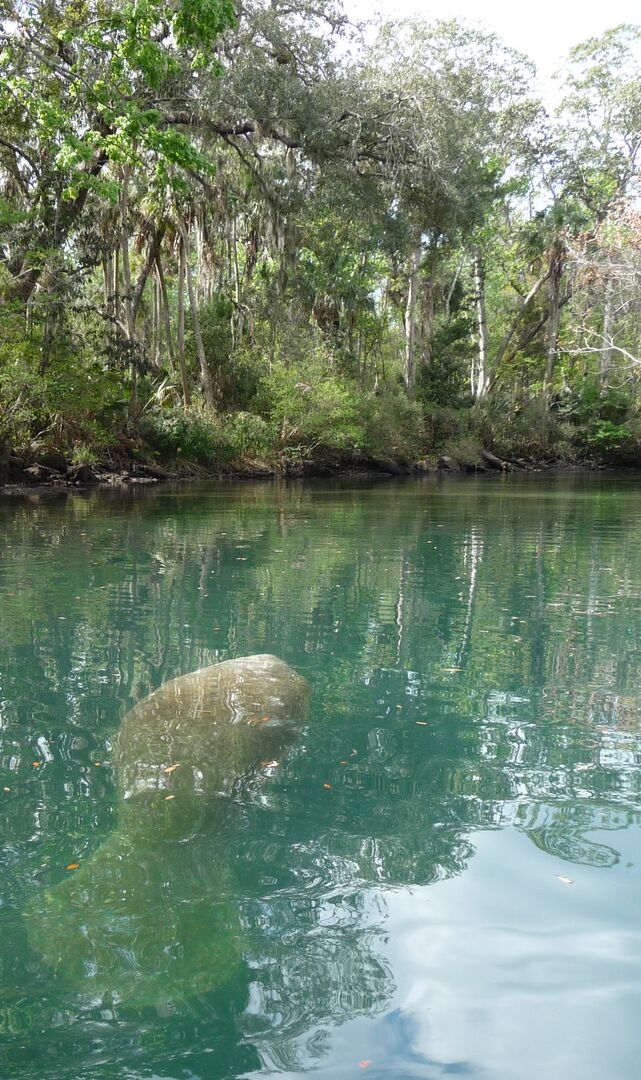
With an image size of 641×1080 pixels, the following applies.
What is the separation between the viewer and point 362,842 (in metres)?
3.44

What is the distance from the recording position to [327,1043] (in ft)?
7.61

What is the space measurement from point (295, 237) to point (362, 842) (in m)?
25.4

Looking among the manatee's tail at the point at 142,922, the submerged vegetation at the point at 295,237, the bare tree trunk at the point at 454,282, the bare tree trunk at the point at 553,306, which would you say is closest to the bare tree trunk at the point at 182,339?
the submerged vegetation at the point at 295,237

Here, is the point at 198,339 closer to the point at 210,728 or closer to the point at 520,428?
the point at 520,428

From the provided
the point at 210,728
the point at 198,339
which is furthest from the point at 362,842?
the point at 198,339

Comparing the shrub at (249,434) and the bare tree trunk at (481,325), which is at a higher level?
the bare tree trunk at (481,325)

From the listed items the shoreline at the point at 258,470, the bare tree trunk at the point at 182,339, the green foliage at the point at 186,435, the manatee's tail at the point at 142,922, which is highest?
the bare tree trunk at the point at 182,339

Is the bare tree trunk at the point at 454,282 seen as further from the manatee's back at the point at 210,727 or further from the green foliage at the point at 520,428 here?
the manatee's back at the point at 210,727

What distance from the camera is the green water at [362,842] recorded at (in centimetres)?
234

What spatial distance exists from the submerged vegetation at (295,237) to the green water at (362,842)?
31.5 ft

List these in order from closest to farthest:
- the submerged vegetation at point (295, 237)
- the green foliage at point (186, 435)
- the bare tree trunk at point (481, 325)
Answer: the submerged vegetation at point (295, 237) → the green foliage at point (186, 435) → the bare tree trunk at point (481, 325)

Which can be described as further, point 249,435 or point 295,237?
point 249,435

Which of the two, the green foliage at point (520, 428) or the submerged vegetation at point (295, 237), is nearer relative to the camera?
the submerged vegetation at point (295, 237)

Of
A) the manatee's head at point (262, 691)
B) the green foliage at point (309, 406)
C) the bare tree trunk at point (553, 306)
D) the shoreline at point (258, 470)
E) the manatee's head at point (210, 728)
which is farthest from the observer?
the bare tree trunk at point (553, 306)
